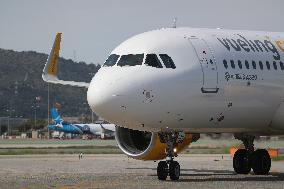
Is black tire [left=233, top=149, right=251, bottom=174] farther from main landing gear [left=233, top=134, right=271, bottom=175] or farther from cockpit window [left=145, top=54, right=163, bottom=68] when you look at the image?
cockpit window [left=145, top=54, right=163, bottom=68]

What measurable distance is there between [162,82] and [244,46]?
15.1ft

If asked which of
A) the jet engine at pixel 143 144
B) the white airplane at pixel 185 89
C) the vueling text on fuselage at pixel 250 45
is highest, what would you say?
the vueling text on fuselage at pixel 250 45

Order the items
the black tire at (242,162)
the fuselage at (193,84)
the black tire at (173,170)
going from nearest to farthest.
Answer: the fuselage at (193,84), the black tire at (173,170), the black tire at (242,162)

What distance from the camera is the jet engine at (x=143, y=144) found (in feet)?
97.4

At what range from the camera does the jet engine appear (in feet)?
97.4

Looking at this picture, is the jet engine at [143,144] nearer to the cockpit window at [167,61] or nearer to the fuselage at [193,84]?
the fuselage at [193,84]

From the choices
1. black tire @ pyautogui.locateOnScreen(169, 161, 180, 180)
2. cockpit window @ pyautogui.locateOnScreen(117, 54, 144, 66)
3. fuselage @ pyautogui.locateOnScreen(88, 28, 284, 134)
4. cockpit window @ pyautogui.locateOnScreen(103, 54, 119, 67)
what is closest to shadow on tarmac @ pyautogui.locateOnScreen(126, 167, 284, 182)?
black tire @ pyautogui.locateOnScreen(169, 161, 180, 180)

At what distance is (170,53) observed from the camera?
1077 inches

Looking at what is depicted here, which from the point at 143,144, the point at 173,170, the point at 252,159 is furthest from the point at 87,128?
the point at 173,170

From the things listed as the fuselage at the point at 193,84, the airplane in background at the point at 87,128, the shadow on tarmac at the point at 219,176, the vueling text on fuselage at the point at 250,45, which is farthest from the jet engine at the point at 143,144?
the airplane in background at the point at 87,128

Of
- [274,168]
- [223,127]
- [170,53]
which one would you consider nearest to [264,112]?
[223,127]

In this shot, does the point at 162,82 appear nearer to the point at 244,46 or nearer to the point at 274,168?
the point at 244,46

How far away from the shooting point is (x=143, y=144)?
101 ft

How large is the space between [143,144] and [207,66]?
4.73 m
